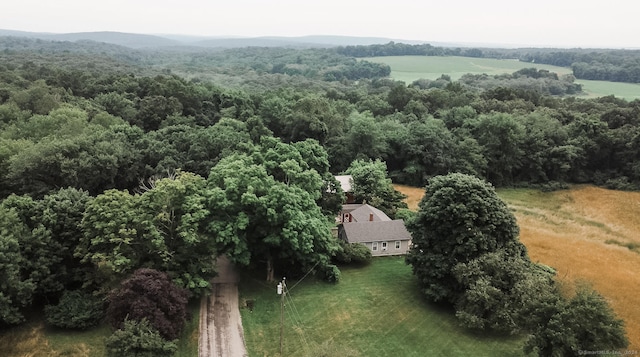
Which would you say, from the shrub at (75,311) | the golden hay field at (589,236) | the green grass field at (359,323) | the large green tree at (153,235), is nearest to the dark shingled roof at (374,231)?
the green grass field at (359,323)

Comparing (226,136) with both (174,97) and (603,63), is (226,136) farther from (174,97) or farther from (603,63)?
(603,63)

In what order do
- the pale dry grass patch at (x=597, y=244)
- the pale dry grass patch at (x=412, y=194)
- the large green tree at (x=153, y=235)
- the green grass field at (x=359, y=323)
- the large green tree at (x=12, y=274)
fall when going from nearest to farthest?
1. the large green tree at (x=12, y=274)
2. the green grass field at (x=359, y=323)
3. the large green tree at (x=153, y=235)
4. the pale dry grass patch at (x=597, y=244)
5. the pale dry grass patch at (x=412, y=194)

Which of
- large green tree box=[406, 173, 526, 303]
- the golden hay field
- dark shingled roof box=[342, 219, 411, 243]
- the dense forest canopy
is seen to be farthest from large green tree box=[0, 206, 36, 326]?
the golden hay field

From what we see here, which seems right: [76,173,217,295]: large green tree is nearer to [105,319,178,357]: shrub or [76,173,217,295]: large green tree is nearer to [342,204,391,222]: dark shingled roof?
[105,319,178,357]: shrub

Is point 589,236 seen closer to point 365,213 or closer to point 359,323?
point 365,213

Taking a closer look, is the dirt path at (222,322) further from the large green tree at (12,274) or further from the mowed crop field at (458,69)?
the mowed crop field at (458,69)

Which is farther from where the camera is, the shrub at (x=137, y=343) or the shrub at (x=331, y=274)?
the shrub at (x=331, y=274)
